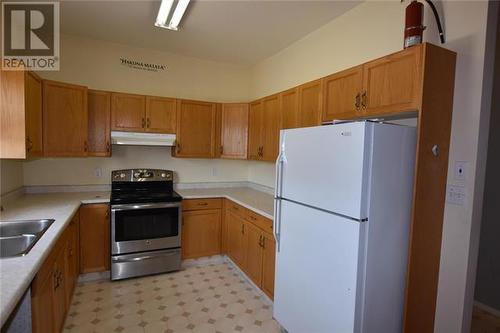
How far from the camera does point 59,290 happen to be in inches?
80.7

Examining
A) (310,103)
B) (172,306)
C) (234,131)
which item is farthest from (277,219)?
(234,131)

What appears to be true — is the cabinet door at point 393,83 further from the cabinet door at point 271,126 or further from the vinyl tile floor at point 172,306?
the vinyl tile floor at point 172,306

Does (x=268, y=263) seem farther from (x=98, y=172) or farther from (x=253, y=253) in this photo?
(x=98, y=172)

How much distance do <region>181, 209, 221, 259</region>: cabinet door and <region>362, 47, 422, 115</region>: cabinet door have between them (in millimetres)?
2368

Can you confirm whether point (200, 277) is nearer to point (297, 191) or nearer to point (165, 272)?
point (165, 272)

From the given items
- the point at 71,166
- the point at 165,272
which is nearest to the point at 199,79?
the point at 71,166

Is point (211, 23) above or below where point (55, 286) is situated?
above

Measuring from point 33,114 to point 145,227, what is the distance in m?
1.55

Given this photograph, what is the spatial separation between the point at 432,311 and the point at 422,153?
1.05m

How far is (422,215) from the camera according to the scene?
5.57 ft

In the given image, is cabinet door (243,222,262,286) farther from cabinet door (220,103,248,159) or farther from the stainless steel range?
cabinet door (220,103,248,159)

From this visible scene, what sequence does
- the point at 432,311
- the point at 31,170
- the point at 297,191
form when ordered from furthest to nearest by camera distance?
1. the point at 31,170
2. the point at 297,191
3. the point at 432,311

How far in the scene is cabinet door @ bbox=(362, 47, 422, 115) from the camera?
5.36ft

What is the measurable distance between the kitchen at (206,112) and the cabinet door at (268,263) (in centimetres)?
2
